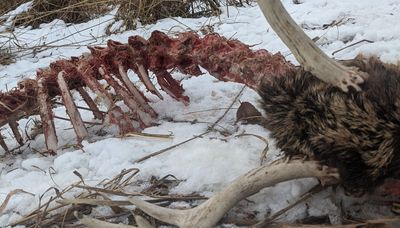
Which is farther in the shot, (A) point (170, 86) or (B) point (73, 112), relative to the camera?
(A) point (170, 86)

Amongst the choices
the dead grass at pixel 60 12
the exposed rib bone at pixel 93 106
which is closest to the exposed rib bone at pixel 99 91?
the exposed rib bone at pixel 93 106

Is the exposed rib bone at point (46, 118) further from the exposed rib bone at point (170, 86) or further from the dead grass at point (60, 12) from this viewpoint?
the dead grass at point (60, 12)

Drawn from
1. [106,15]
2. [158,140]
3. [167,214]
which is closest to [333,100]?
[167,214]

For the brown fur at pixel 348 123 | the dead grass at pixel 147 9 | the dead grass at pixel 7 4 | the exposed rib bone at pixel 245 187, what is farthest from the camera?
the dead grass at pixel 7 4

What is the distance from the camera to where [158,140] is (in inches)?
100

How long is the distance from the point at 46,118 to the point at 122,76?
43 centimetres

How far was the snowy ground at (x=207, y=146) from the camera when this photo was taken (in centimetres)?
210

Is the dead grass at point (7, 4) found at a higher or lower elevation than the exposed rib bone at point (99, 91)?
lower

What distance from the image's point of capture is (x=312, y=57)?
5.72ft

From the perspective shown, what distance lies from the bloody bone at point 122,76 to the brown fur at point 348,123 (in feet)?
2.53

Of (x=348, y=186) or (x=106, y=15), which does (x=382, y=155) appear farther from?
(x=106, y=15)

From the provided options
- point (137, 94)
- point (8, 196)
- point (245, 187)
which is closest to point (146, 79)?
point (137, 94)

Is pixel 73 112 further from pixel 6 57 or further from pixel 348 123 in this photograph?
pixel 6 57

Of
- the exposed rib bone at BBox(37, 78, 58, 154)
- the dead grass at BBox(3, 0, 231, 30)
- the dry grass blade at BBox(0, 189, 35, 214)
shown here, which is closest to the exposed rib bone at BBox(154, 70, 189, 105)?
the exposed rib bone at BBox(37, 78, 58, 154)
